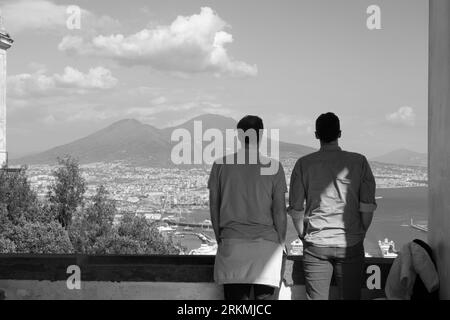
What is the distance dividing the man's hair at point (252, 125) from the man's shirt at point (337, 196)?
298mm

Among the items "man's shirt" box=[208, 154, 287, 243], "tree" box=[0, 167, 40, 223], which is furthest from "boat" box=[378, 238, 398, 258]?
"tree" box=[0, 167, 40, 223]

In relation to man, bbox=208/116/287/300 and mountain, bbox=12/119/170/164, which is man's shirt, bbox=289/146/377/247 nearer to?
man, bbox=208/116/287/300

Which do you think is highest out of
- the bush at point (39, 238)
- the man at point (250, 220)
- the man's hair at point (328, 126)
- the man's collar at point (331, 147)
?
the man's hair at point (328, 126)

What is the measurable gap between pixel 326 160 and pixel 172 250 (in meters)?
25.8

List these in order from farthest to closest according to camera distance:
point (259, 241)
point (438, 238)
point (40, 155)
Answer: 1. point (40, 155)
2. point (438, 238)
3. point (259, 241)

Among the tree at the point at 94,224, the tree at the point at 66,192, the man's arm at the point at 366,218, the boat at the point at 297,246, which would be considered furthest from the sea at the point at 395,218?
the man's arm at the point at 366,218

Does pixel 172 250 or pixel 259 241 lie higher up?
pixel 259 241

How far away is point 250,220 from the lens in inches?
99.6

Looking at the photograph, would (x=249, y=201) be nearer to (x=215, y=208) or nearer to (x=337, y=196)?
(x=215, y=208)

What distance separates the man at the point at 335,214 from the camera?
260cm

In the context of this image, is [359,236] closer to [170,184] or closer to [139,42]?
[170,184]

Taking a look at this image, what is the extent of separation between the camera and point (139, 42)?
63.7 metres

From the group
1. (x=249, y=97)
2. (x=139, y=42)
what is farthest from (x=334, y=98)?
(x=139, y=42)

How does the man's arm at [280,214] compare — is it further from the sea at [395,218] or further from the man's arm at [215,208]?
the sea at [395,218]
